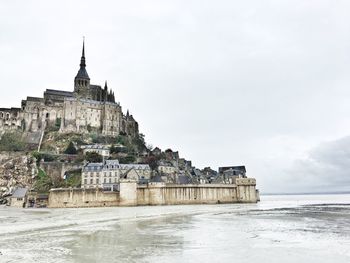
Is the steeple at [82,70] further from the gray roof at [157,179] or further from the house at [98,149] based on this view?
the gray roof at [157,179]

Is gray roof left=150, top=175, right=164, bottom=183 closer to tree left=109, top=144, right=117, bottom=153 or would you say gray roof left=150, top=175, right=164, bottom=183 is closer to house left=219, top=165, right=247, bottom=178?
tree left=109, top=144, right=117, bottom=153

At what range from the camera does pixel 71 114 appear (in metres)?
71.8

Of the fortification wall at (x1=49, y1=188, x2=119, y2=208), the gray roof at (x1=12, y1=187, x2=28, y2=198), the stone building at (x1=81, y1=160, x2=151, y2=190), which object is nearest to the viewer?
the fortification wall at (x1=49, y1=188, x2=119, y2=208)

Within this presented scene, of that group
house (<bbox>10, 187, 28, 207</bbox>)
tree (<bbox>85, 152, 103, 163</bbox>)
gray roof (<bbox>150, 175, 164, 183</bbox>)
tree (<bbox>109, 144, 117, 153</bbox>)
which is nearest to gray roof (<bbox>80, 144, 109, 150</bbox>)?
tree (<bbox>109, 144, 117, 153</bbox>)

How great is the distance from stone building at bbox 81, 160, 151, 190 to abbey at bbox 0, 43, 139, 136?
19.3 m

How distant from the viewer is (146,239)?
15.9m

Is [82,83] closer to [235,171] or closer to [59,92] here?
[59,92]

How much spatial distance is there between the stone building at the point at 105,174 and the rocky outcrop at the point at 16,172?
29.2 ft

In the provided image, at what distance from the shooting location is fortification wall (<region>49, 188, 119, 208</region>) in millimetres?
47312

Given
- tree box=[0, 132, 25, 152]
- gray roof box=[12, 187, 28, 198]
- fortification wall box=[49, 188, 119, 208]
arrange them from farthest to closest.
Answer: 1. tree box=[0, 132, 25, 152]
2. gray roof box=[12, 187, 28, 198]
3. fortification wall box=[49, 188, 119, 208]

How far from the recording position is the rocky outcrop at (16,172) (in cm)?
5453

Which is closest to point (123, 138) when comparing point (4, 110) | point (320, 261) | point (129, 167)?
point (129, 167)

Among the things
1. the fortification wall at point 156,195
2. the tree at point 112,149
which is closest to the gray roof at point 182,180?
the fortification wall at point 156,195

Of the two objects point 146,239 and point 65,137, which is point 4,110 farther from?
point 146,239
